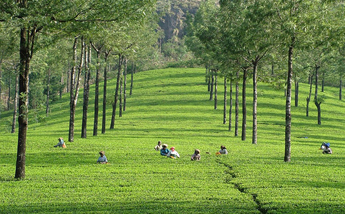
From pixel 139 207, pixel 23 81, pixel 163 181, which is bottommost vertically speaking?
pixel 163 181

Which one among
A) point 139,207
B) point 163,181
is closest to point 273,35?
point 163,181

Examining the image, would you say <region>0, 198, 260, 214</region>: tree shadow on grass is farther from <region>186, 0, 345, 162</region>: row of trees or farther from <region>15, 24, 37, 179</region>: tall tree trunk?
<region>186, 0, 345, 162</region>: row of trees

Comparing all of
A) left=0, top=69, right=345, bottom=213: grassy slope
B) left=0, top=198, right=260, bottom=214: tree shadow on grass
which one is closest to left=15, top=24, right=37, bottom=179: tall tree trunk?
left=0, top=69, right=345, bottom=213: grassy slope

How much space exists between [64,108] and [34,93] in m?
17.2

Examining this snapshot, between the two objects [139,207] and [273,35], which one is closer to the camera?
[139,207]

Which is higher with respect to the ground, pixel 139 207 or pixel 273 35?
pixel 273 35

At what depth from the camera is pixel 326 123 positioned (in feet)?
273

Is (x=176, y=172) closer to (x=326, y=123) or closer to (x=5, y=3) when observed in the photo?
(x=5, y=3)

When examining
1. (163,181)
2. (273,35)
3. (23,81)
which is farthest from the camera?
(273,35)

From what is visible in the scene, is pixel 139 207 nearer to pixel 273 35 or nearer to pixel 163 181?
pixel 163 181

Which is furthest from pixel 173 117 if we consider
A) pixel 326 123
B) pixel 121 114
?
pixel 326 123

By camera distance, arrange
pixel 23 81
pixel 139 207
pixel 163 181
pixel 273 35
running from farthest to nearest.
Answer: pixel 273 35
pixel 163 181
pixel 23 81
pixel 139 207

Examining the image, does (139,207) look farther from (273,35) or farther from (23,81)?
(273,35)

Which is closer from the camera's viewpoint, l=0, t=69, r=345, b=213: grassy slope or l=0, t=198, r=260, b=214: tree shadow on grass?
l=0, t=198, r=260, b=214: tree shadow on grass
